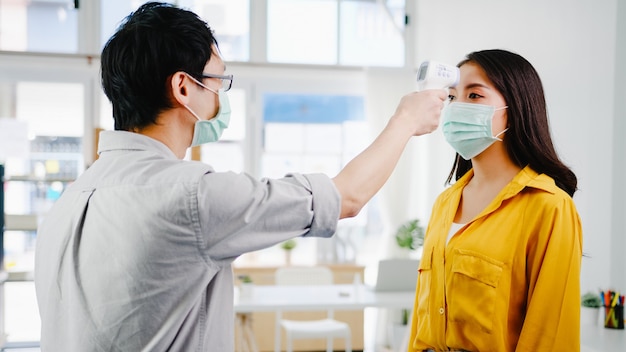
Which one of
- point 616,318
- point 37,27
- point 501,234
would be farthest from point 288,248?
point 501,234

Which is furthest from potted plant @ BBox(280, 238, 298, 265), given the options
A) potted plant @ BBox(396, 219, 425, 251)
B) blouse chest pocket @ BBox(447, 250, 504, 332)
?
blouse chest pocket @ BBox(447, 250, 504, 332)

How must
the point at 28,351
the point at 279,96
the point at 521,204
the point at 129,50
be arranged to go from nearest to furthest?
the point at 129,50 < the point at 521,204 < the point at 28,351 < the point at 279,96

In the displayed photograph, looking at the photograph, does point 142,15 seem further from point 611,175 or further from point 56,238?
point 611,175

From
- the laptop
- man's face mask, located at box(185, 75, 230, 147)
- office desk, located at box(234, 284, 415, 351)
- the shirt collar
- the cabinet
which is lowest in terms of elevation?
the cabinet

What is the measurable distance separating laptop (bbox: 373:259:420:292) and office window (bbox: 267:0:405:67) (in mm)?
2525

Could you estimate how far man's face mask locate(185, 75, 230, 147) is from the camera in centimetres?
123

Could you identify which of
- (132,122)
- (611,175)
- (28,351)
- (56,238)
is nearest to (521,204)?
(132,122)

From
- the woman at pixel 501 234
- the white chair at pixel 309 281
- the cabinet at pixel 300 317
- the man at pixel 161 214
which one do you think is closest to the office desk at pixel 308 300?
the white chair at pixel 309 281

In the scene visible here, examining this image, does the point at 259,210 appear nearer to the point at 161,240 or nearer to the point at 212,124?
the point at 161,240

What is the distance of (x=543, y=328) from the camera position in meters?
1.59

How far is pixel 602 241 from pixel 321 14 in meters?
3.76

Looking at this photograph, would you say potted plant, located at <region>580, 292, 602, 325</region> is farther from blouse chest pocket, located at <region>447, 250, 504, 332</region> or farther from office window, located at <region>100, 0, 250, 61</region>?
office window, located at <region>100, 0, 250, 61</region>

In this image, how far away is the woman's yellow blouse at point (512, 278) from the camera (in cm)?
158

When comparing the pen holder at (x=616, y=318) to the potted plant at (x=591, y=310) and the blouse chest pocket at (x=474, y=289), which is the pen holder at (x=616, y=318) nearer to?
the potted plant at (x=591, y=310)
